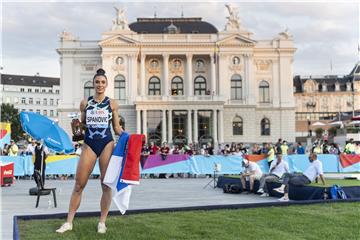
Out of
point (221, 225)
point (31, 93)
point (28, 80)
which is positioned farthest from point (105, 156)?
point (28, 80)

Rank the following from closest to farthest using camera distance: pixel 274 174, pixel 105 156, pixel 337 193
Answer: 1. pixel 105 156
2. pixel 337 193
3. pixel 274 174

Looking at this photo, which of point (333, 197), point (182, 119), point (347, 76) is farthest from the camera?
point (347, 76)

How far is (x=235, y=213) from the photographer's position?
36.4ft

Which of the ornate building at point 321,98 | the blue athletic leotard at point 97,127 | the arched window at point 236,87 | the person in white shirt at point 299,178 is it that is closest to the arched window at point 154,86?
the arched window at point 236,87

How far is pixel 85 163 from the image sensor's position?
28.6ft

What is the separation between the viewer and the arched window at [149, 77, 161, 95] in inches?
2931

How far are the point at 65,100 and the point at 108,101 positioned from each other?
218ft

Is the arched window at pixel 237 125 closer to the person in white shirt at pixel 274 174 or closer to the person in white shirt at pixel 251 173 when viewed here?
the person in white shirt at pixel 251 173

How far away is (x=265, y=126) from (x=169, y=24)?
67.9ft

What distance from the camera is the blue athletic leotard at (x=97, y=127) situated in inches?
344

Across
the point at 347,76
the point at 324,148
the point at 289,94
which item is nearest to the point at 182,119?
the point at 289,94

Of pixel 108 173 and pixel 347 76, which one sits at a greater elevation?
pixel 347 76

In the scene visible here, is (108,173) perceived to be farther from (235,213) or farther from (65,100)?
(65,100)

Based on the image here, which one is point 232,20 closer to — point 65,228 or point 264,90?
point 264,90
